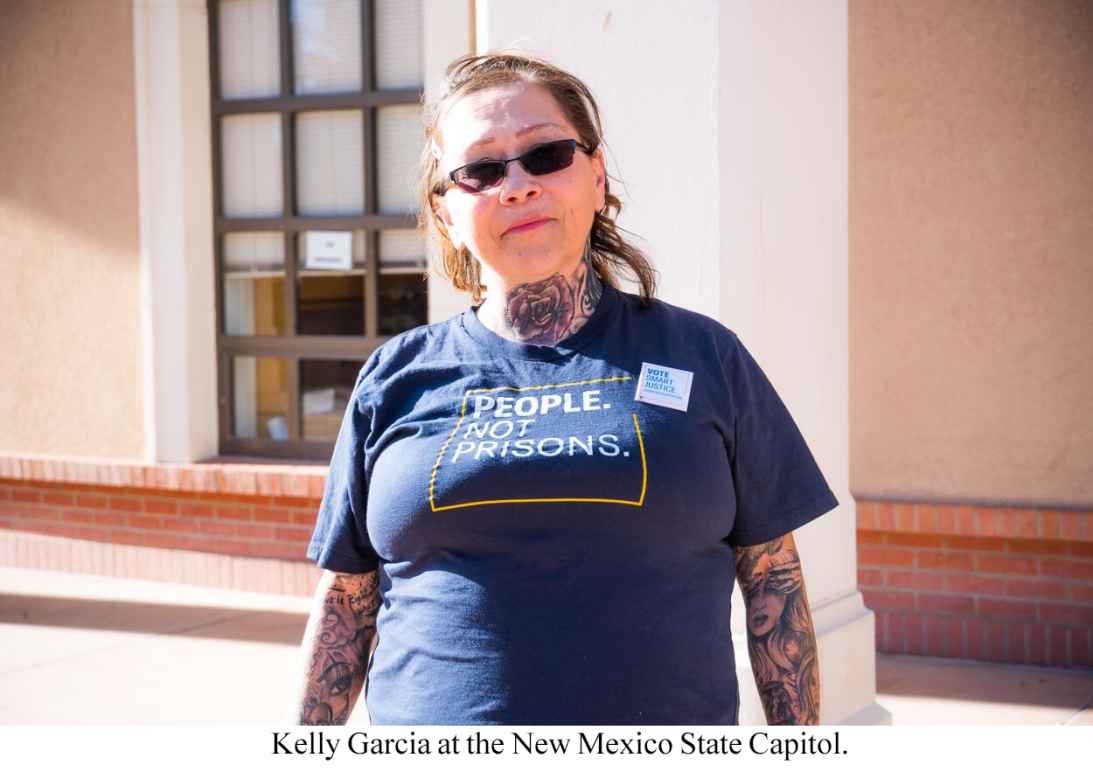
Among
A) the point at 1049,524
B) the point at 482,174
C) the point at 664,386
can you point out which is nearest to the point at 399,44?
the point at 1049,524

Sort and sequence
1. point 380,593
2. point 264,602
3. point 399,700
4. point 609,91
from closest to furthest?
point 399,700
point 380,593
point 609,91
point 264,602

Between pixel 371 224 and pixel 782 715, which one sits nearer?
pixel 782 715

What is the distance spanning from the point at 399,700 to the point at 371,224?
4904 mm

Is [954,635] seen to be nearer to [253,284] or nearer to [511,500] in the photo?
[511,500]

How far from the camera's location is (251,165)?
6.77 metres

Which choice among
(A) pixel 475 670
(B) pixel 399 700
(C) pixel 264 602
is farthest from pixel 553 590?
(C) pixel 264 602

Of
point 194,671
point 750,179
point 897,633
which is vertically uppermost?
point 750,179

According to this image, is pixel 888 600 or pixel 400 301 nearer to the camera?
pixel 888 600

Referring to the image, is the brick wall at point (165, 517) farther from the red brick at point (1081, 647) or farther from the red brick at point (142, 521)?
the red brick at point (1081, 647)

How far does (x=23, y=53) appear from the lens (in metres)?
6.82

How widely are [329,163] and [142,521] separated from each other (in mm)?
2248

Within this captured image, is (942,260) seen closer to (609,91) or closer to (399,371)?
(609,91)

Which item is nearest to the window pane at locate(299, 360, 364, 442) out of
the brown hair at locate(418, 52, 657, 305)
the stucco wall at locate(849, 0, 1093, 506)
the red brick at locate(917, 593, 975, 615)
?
the stucco wall at locate(849, 0, 1093, 506)

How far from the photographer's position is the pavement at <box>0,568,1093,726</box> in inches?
177
